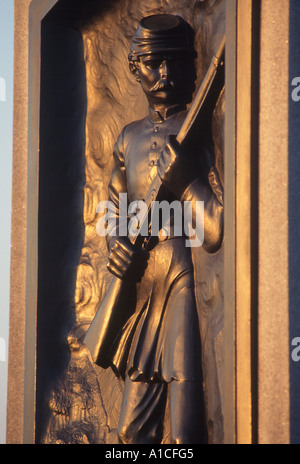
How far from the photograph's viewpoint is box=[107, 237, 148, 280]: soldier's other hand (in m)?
2.36

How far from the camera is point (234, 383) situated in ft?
6.28

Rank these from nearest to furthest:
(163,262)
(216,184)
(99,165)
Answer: (216,184) < (163,262) < (99,165)

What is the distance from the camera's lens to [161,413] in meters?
2.26

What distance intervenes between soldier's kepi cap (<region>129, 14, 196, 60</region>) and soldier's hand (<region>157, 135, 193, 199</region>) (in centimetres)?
25

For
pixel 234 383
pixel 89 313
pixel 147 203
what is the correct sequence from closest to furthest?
pixel 234 383 → pixel 147 203 → pixel 89 313

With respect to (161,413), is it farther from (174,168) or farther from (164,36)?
(164,36)

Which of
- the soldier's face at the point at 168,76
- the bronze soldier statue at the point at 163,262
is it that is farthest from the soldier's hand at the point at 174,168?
the soldier's face at the point at 168,76

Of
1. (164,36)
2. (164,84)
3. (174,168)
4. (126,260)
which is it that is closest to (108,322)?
(126,260)

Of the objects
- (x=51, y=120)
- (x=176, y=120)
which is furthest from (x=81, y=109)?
(x=176, y=120)

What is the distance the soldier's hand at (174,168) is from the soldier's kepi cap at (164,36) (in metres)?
0.25

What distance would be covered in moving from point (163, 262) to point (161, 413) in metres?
0.38

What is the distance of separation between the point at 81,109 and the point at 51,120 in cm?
10

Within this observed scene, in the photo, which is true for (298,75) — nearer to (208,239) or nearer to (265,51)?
(265,51)

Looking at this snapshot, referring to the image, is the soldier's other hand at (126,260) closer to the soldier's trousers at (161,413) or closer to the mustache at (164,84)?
the soldier's trousers at (161,413)
